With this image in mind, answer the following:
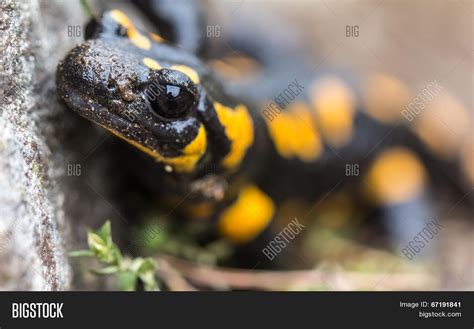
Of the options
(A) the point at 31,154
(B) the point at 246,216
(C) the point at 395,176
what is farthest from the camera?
(C) the point at 395,176

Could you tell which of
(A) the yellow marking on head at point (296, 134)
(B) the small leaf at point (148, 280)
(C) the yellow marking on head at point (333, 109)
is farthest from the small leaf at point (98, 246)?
(C) the yellow marking on head at point (333, 109)

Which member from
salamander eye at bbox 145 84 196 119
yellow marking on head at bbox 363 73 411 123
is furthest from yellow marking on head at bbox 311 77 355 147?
salamander eye at bbox 145 84 196 119

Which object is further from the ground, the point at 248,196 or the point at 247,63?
the point at 247,63

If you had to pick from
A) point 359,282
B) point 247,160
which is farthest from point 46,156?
point 359,282

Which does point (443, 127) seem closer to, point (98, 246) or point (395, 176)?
point (395, 176)

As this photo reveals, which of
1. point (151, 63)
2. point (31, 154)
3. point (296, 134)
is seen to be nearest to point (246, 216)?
point (296, 134)
